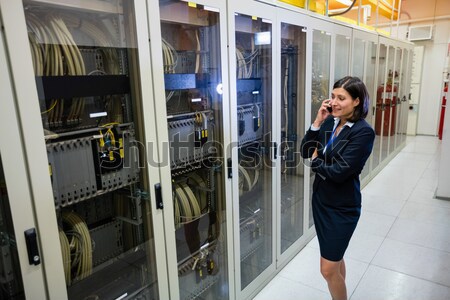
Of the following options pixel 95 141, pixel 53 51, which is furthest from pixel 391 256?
pixel 53 51

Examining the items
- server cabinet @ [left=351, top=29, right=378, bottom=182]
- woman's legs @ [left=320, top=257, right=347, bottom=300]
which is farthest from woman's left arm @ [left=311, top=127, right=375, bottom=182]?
server cabinet @ [left=351, top=29, right=378, bottom=182]

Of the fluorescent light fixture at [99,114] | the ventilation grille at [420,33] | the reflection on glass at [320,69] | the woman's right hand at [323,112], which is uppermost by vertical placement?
the ventilation grille at [420,33]

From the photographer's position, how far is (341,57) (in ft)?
11.1

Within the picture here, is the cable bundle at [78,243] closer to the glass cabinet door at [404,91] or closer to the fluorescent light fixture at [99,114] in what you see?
the fluorescent light fixture at [99,114]

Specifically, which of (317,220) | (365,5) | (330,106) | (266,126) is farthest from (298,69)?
(365,5)

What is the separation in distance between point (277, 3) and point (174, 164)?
1.32 meters

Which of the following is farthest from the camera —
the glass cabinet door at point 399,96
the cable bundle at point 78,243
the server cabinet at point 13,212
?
the glass cabinet door at point 399,96

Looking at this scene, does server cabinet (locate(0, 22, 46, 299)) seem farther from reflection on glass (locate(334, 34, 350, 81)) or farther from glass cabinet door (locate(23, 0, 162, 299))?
reflection on glass (locate(334, 34, 350, 81))

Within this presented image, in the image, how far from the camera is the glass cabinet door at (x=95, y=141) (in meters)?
1.19

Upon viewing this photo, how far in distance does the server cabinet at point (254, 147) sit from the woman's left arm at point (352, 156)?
603mm

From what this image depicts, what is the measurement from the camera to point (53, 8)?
4.05 feet

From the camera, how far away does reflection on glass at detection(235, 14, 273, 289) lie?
2.13m

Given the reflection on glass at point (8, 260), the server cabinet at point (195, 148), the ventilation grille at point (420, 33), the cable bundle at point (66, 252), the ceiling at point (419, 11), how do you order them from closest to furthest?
the reflection on glass at point (8, 260) → the cable bundle at point (66, 252) → the server cabinet at point (195, 148) → the ceiling at point (419, 11) → the ventilation grille at point (420, 33)

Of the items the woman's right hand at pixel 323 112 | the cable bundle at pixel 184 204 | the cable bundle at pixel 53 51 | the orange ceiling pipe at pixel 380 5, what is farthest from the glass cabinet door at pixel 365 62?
the cable bundle at pixel 53 51
